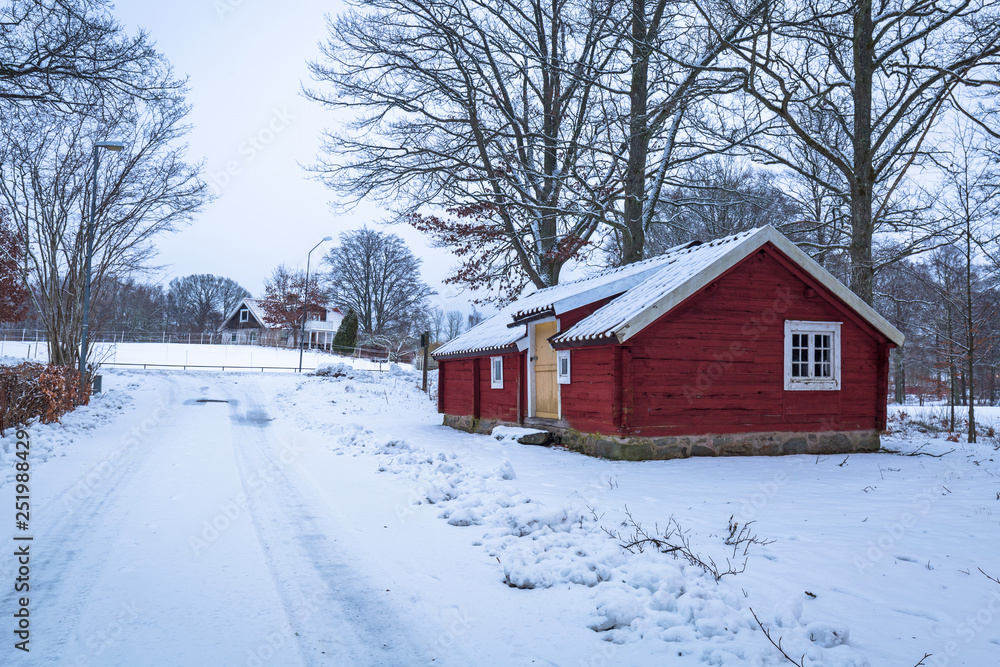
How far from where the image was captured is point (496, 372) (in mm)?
16750

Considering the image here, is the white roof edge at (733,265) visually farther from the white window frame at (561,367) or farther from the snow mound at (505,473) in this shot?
the snow mound at (505,473)

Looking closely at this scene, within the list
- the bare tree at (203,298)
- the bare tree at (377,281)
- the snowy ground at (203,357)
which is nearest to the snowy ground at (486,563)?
the snowy ground at (203,357)

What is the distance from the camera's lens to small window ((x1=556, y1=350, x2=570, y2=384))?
42.6 ft

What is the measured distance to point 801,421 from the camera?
490 inches

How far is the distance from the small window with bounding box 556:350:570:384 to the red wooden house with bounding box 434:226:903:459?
0.14 ft

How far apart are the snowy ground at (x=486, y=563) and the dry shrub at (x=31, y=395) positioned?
157 cm

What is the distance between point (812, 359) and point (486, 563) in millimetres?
10043

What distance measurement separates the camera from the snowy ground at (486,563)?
3.66 m

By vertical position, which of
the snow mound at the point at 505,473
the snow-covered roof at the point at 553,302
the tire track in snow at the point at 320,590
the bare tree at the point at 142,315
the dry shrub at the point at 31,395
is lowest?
the tire track in snow at the point at 320,590

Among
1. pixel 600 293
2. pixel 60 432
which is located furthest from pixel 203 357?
pixel 600 293

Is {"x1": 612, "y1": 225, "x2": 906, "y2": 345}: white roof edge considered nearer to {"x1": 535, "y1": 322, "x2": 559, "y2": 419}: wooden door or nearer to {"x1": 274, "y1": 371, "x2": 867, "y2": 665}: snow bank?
{"x1": 535, "y1": 322, "x2": 559, "y2": 419}: wooden door

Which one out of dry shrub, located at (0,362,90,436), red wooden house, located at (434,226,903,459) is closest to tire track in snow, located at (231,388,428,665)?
red wooden house, located at (434,226,903,459)

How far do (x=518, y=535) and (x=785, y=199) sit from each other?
20.5 meters

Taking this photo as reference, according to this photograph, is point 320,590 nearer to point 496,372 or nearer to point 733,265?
point 733,265
